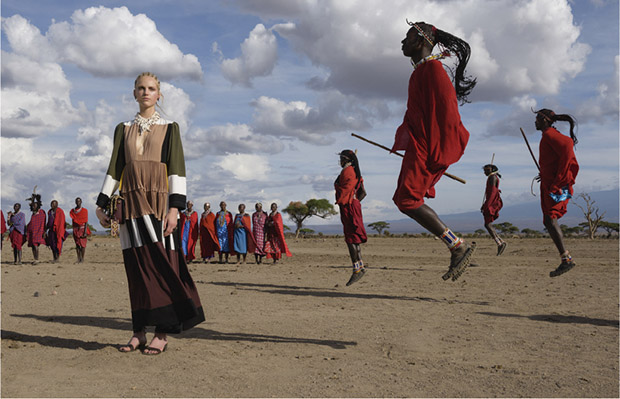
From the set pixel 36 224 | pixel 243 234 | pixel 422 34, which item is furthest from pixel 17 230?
pixel 422 34

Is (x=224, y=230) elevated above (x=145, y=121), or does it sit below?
below

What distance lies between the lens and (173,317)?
17.9ft

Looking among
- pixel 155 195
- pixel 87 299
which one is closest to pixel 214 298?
pixel 87 299

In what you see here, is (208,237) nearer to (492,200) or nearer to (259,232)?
(259,232)

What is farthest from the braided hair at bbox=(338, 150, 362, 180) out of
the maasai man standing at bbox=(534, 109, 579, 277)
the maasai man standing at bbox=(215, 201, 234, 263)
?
the maasai man standing at bbox=(215, 201, 234, 263)

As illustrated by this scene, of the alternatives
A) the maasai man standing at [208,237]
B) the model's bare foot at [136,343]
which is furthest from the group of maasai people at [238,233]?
the model's bare foot at [136,343]

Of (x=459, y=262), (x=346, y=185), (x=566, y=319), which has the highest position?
(x=346, y=185)

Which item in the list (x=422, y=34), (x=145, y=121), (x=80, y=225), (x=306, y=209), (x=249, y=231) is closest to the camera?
(x=422, y=34)

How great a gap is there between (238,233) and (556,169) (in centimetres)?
1346

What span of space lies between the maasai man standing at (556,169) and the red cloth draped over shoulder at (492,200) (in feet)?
24.7

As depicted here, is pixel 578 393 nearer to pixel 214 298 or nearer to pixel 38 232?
pixel 214 298

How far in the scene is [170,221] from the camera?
5.39m

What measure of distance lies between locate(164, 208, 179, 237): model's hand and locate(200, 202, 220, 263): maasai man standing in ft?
48.5

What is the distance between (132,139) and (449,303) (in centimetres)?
548
